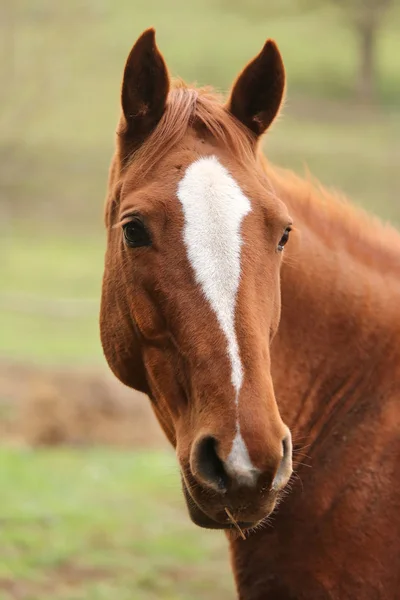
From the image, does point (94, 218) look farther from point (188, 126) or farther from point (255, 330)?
point (255, 330)

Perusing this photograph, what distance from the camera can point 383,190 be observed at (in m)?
29.3

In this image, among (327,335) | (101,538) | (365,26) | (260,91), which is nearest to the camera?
(260,91)

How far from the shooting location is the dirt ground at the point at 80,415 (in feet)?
39.4

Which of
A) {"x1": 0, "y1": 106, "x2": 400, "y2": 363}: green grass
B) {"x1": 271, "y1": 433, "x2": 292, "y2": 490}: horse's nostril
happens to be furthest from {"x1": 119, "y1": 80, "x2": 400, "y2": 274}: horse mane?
{"x1": 0, "y1": 106, "x2": 400, "y2": 363}: green grass

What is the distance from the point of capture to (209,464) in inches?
90.4

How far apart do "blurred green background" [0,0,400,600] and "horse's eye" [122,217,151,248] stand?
3.75 feet

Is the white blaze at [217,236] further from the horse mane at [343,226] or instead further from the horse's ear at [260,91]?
the horse mane at [343,226]

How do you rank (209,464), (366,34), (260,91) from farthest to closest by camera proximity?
(366,34) < (260,91) < (209,464)

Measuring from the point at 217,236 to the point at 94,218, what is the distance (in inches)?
1091

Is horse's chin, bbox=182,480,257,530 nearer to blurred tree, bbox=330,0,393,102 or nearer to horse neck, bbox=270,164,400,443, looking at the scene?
horse neck, bbox=270,164,400,443

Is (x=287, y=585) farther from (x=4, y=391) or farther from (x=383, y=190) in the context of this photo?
(x=383, y=190)

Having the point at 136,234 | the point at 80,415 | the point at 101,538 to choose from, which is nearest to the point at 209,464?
the point at 136,234

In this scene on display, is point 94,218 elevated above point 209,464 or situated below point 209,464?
below

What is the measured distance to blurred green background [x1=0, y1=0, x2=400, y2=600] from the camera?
6586mm
